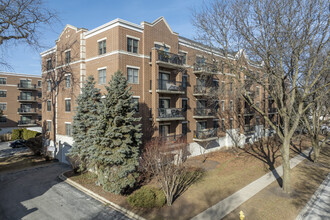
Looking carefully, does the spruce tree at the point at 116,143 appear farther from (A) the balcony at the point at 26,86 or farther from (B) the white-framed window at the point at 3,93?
(B) the white-framed window at the point at 3,93

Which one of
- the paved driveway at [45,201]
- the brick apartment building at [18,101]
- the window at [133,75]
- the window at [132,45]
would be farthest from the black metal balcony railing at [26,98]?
the window at [132,45]

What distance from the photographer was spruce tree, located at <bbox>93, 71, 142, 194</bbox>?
42.4 feet

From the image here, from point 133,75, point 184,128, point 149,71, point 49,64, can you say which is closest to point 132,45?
point 133,75

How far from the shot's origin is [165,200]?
40.3 ft

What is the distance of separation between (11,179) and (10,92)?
107 ft

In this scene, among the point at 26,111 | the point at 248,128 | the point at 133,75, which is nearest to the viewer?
the point at 133,75

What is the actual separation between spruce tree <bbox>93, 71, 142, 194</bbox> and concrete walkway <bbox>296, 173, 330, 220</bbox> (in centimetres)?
1034

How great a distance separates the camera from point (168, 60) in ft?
66.2

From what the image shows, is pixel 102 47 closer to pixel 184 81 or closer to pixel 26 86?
pixel 184 81

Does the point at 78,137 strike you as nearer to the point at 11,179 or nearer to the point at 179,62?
the point at 11,179

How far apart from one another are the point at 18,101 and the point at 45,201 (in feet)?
128

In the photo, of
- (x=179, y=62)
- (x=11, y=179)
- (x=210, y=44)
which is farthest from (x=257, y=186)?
(x=11, y=179)

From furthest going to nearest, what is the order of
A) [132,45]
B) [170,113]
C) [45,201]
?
[170,113] → [132,45] → [45,201]

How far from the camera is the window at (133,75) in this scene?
1836 centimetres
